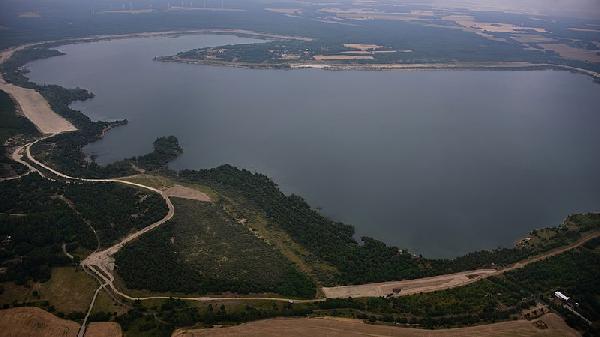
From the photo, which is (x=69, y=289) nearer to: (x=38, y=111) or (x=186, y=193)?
(x=186, y=193)

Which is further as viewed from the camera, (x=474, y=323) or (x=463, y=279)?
(x=463, y=279)

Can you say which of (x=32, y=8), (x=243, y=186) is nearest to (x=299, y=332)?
(x=243, y=186)

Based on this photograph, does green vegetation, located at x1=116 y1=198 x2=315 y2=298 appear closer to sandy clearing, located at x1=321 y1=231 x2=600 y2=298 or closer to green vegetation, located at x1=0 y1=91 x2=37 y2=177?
sandy clearing, located at x1=321 y1=231 x2=600 y2=298

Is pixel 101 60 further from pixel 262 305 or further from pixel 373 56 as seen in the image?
pixel 262 305

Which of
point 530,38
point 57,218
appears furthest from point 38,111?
point 530,38

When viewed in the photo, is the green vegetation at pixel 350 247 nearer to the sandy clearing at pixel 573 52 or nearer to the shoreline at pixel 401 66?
the shoreline at pixel 401 66

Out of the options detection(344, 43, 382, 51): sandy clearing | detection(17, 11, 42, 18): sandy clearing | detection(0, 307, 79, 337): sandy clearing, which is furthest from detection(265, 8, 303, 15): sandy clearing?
detection(0, 307, 79, 337): sandy clearing
